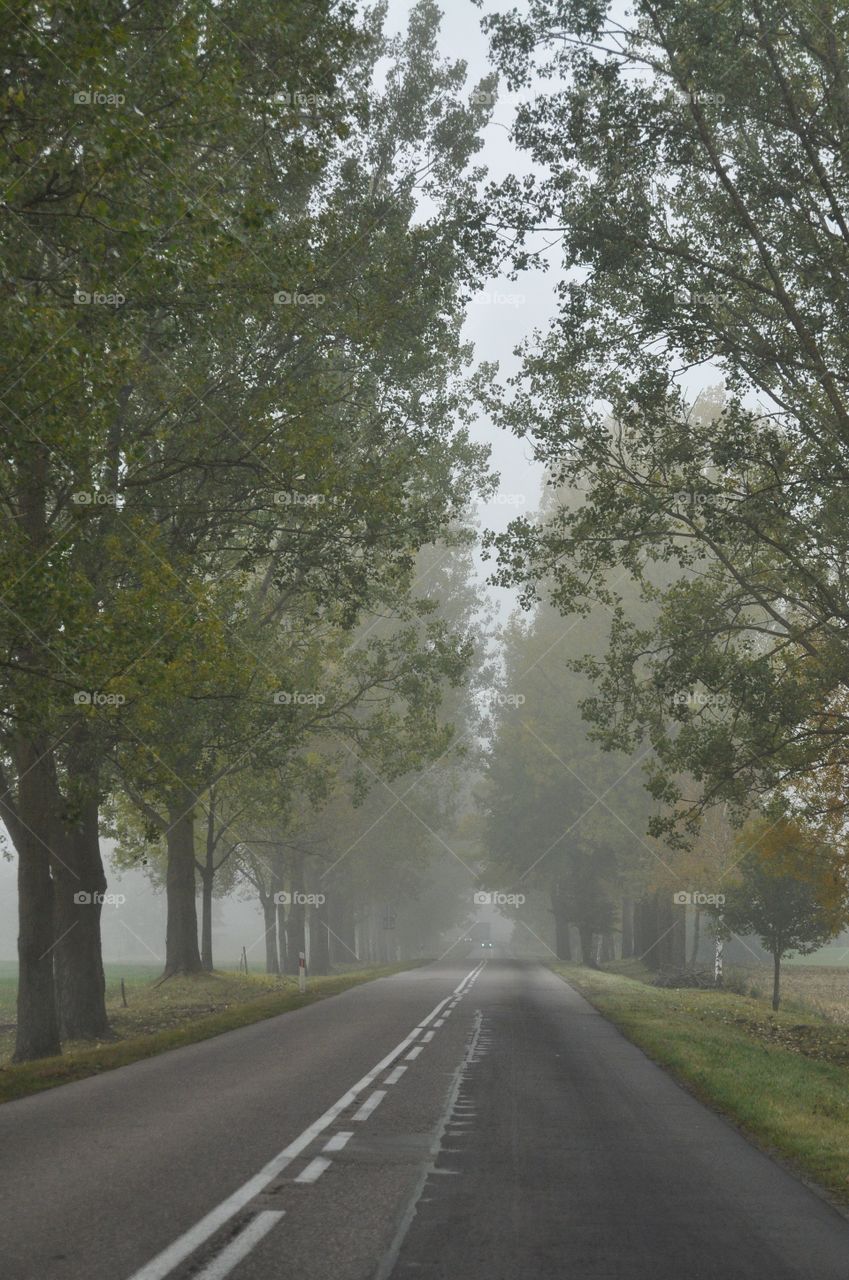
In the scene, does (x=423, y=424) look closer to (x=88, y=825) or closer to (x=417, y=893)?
(x=88, y=825)

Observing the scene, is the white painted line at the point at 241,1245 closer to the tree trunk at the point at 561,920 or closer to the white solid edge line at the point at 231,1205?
the white solid edge line at the point at 231,1205

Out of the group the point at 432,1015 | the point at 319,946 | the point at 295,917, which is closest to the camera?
the point at 432,1015

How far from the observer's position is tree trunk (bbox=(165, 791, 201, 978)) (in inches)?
1283

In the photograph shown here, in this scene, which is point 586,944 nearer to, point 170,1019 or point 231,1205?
point 170,1019

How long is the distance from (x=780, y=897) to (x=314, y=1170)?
26.1m

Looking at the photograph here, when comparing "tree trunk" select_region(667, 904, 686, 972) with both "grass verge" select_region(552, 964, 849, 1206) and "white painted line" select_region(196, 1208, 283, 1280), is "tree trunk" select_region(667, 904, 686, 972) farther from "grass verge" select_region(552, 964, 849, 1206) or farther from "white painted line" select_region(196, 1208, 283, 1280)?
"white painted line" select_region(196, 1208, 283, 1280)

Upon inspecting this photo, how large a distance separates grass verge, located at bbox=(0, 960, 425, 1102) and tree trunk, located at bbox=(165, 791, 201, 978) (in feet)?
2.88

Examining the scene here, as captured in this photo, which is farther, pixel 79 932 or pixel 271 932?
pixel 271 932

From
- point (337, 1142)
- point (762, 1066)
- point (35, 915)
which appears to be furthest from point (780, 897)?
point (337, 1142)

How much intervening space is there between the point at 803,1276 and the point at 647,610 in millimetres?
42955

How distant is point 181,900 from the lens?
3303cm

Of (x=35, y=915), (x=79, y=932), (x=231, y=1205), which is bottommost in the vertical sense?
(x=231, y=1205)

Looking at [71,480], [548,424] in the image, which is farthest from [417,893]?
[71,480]

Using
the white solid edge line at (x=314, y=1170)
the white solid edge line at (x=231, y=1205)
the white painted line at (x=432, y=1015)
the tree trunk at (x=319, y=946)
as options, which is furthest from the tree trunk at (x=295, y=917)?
the white solid edge line at (x=314, y=1170)
